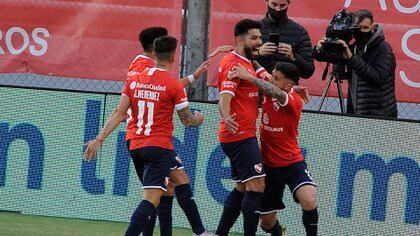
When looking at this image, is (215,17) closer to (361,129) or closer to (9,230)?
(361,129)

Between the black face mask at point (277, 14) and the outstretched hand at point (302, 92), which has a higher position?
the black face mask at point (277, 14)

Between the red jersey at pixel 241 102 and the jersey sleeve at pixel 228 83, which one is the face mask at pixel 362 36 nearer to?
the red jersey at pixel 241 102

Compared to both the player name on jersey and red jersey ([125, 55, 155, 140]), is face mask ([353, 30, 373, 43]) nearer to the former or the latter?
red jersey ([125, 55, 155, 140])

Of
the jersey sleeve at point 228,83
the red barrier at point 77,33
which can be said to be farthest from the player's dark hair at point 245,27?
the red barrier at point 77,33

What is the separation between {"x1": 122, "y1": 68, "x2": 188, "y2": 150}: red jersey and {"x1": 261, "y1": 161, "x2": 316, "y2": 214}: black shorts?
4.89 ft

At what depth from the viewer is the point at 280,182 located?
13.2 metres

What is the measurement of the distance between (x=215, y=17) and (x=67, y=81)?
6.07ft

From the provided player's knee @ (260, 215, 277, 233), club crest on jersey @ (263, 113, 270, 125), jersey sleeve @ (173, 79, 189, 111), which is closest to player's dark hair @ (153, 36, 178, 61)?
jersey sleeve @ (173, 79, 189, 111)

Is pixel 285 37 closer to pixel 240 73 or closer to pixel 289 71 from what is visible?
pixel 289 71

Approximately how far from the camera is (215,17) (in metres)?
14.9

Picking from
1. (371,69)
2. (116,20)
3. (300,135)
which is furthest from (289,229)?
(116,20)

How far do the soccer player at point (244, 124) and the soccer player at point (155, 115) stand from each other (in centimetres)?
80

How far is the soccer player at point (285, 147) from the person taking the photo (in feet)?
42.7

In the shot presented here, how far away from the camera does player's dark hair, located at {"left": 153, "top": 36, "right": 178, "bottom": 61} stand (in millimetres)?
12055
